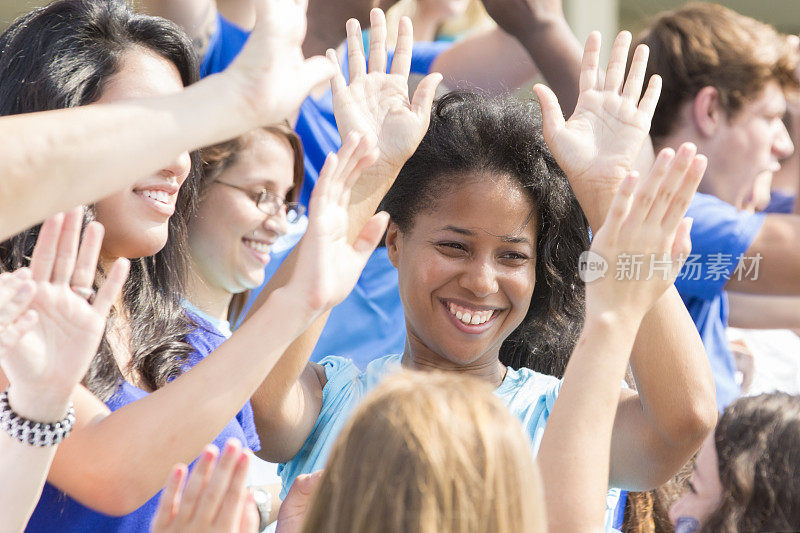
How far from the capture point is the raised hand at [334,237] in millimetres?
1395

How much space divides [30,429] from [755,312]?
226 centimetres

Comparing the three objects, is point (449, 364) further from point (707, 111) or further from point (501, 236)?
point (707, 111)

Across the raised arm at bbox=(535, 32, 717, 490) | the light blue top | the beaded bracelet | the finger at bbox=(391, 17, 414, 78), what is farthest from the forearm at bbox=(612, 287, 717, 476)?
the beaded bracelet

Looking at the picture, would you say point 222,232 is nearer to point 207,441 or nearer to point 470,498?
point 207,441

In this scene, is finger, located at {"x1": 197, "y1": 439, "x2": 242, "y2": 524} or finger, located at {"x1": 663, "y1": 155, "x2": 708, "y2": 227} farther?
finger, located at {"x1": 663, "y1": 155, "x2": 708, "y2": 227}

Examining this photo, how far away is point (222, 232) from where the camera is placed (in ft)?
8.23

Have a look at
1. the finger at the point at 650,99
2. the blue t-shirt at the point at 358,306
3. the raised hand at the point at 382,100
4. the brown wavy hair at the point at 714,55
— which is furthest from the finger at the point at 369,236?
the brown wavy hair at the point at 714,55

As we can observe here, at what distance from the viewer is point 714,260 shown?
7.61ft

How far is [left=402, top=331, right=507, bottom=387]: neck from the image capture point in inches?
70.9

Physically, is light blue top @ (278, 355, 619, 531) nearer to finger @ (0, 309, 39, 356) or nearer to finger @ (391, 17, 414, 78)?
finger @ (391, 17, 414, 78)

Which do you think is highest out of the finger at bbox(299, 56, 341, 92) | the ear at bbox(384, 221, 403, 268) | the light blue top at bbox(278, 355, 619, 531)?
the finger at bbox(299, 56, 341, 92)

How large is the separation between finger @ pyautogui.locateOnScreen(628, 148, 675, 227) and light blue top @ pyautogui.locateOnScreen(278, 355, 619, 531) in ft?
1.30

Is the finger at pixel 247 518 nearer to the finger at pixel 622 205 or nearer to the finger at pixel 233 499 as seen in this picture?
the finger at pixel 233 499

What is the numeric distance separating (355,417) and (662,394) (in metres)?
0.77
